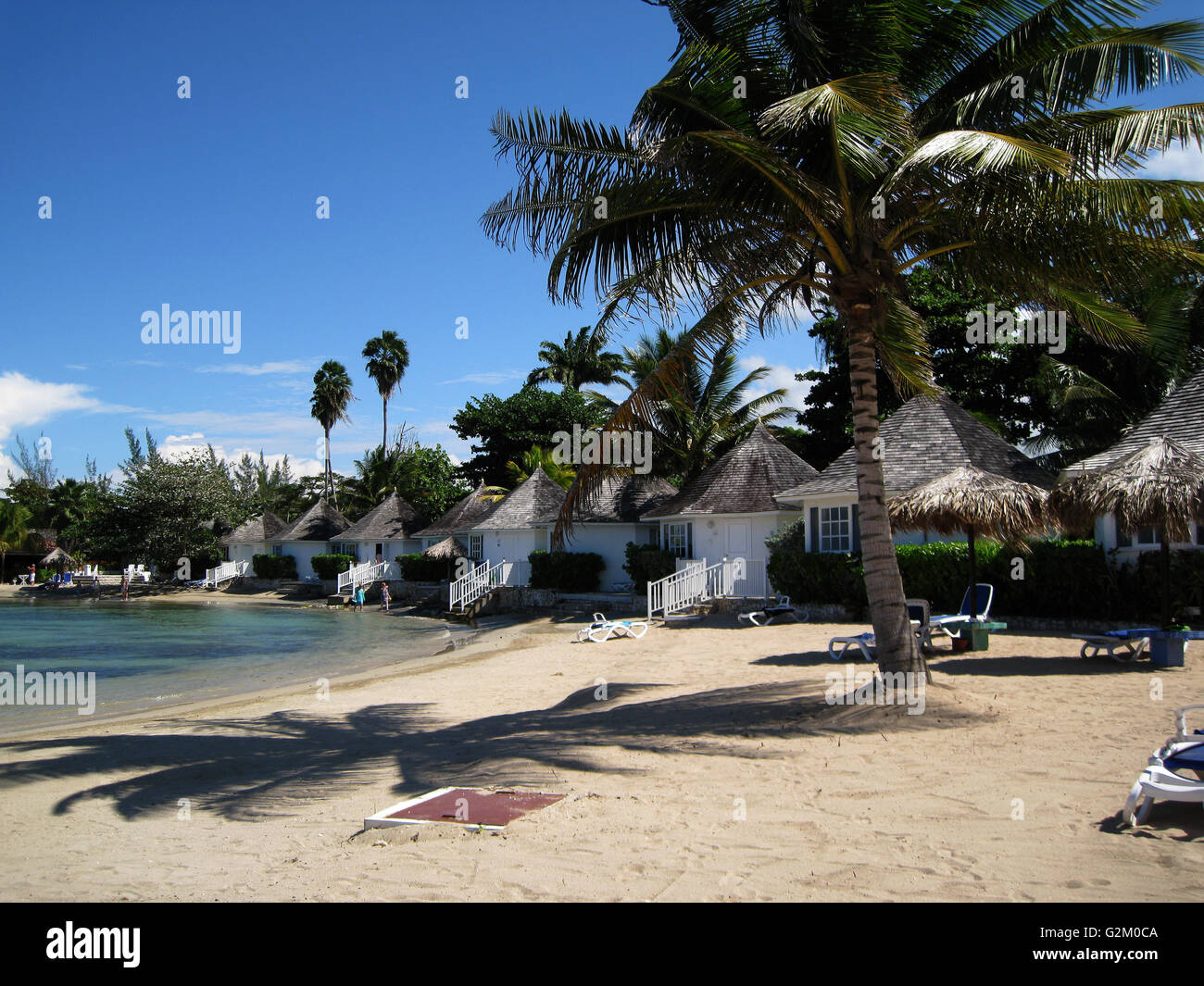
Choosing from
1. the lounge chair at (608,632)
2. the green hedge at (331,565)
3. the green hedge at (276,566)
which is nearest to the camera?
the lounge chair at (608,632)

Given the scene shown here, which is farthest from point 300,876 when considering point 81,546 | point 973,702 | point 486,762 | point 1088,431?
point 81,546

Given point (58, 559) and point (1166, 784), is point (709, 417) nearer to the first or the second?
point (1166, 784)

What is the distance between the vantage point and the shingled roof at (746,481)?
85.6 feet

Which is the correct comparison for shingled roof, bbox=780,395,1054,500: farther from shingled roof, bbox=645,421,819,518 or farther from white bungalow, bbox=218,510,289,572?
white bungalow, bbox=218,510,289,572

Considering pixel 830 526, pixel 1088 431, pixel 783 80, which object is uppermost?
pixel 783 80

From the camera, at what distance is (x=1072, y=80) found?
28.3 ft

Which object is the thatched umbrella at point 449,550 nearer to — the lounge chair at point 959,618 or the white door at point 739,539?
the white door at point 739,539

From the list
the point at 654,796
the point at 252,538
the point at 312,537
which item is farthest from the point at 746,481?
the point at 252,538

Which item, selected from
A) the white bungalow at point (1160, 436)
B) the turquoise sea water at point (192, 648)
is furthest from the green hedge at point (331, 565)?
the white bungalow at point (1160, 436)

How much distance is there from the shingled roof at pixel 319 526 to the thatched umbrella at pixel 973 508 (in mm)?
46558

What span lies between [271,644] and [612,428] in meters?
22.2

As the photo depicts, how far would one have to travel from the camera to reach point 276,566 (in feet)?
187

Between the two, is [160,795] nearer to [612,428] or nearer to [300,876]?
[300,876]

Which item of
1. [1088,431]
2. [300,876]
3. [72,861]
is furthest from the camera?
[1088,431]
